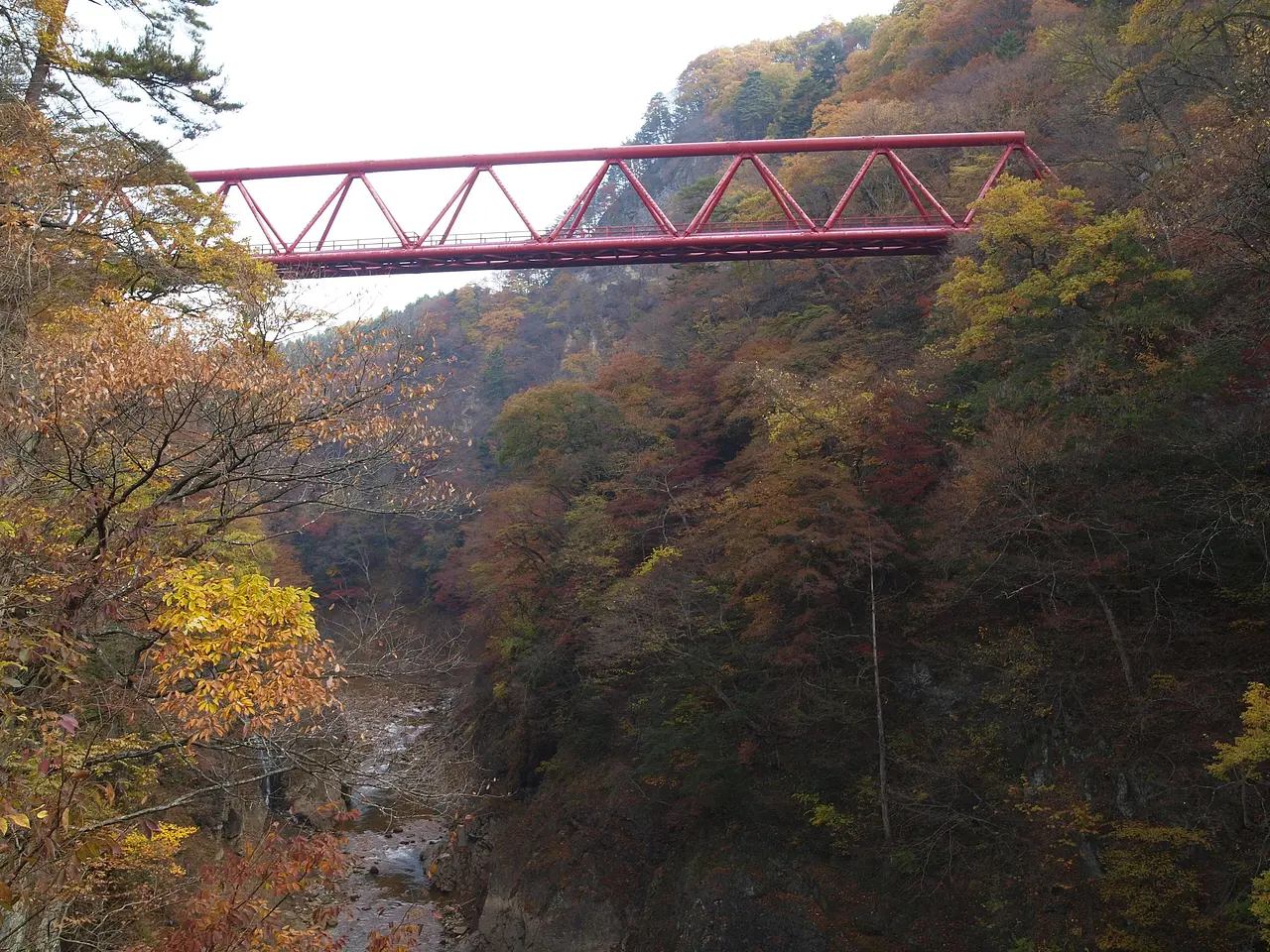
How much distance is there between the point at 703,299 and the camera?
3094 centimetres

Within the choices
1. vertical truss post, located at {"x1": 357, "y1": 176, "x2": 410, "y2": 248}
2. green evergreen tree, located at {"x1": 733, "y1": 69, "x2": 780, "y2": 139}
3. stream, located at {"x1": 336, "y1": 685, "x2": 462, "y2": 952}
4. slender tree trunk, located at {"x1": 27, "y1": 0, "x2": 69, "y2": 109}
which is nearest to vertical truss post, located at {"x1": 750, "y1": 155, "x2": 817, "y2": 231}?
vertical truss post, located at {"x1": 357, "y1": 176, "x2": 410, "y2": 248}

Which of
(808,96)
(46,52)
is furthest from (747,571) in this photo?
(808,96)

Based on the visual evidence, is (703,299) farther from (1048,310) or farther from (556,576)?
(1048,310)

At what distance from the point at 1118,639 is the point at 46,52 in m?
16.0

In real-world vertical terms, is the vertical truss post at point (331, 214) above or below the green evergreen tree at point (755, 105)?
below

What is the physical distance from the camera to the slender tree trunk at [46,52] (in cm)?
980

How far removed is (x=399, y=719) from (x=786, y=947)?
71.3 ft

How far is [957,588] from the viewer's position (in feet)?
42.3

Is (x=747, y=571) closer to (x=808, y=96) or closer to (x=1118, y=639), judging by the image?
(x=1118, y=639)

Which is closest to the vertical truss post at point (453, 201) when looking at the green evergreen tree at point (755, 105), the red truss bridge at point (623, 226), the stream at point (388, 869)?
the red truss bridge at point (623, 226)

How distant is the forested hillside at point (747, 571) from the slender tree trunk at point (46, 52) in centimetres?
8

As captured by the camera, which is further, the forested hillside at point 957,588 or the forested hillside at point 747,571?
the forested hillside at point 957,588

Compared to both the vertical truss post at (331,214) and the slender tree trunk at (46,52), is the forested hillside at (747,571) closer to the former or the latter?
the slender tree trunk at (46,52)

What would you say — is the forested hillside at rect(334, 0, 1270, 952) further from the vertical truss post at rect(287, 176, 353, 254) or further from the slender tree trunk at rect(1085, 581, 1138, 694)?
the vertical truss post at rect(287, 176, 353, 254)
